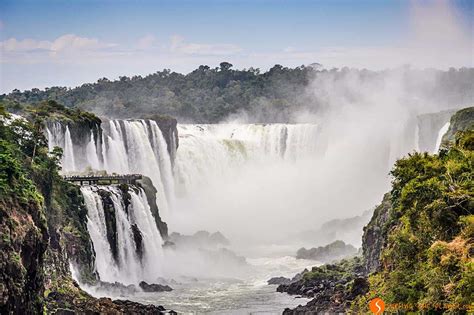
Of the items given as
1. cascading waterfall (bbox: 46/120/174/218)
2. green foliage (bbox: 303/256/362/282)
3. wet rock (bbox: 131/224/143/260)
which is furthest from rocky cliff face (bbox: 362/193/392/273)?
cascading waterfall (bbox: 46/120/174/218)

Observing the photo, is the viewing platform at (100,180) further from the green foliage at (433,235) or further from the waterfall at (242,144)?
the waterfall at (242,144)

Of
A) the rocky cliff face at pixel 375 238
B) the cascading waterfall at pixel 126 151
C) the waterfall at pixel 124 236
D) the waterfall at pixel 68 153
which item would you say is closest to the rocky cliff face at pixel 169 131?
the cascading waterfall at pixel 126 151

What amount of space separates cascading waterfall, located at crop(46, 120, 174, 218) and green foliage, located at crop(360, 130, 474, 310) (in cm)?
2165

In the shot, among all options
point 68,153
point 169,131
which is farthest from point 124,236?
point 169,131

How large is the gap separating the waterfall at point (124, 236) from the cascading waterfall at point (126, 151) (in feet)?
16.3

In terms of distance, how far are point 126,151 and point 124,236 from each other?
1735cm

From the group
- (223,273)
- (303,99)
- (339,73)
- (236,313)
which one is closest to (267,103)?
(303,99)

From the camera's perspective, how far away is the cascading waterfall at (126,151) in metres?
50.0

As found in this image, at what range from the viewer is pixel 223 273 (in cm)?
5138

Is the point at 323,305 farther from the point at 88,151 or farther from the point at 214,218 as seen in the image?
the point at 214,218

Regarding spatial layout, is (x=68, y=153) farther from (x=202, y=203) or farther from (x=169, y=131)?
(x=202, y=203)

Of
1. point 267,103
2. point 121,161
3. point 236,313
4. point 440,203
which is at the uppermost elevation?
point 267,103

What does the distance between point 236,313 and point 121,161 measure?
23091 mm

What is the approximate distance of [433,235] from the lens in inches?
1128
